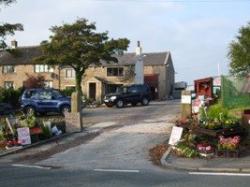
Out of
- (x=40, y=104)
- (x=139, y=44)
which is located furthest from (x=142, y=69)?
(x=40, y=104)

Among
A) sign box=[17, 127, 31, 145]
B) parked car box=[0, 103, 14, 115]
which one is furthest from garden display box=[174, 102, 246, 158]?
parked car box=[0, 103, 14, 115]

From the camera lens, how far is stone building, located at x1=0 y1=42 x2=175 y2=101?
7575 cm

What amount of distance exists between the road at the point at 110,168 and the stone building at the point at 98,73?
1950 inches

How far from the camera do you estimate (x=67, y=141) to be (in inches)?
923

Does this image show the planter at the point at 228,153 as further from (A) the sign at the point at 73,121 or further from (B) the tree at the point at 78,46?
(B) the tree at the point at 78,46

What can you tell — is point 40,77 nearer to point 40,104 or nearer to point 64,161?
point 40,104

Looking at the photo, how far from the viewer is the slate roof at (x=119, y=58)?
7789 cm

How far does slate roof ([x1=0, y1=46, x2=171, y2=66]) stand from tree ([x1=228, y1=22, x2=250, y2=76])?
24.5 meters

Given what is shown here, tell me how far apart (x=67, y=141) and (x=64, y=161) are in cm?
532

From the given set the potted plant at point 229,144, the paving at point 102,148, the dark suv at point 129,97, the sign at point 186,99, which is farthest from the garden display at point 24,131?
the dark suv at point 129,97

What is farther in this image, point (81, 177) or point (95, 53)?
point (95, 53)

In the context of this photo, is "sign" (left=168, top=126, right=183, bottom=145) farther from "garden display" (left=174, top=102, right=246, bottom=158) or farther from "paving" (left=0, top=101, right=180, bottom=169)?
"paving" (left=0, top=101, right=180, bottom=169)

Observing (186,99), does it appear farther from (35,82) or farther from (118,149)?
(35,82)

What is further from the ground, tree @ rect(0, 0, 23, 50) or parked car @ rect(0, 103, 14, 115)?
tree @ rect(0, 0, 23, 50)
